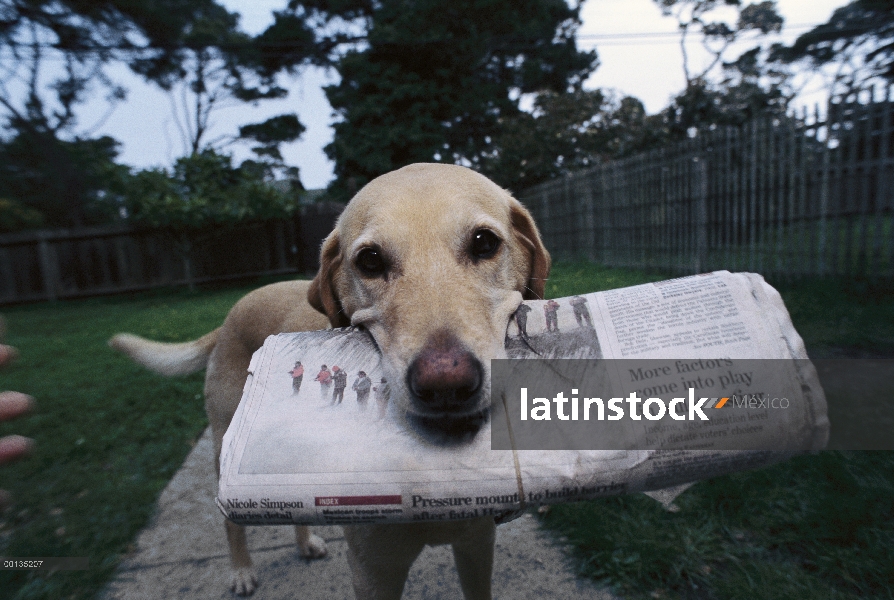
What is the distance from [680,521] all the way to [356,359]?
72.2 inches

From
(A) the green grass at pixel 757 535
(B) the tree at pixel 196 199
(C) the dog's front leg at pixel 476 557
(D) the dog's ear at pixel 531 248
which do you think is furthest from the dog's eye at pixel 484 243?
(B) the tree at pixel 196 199

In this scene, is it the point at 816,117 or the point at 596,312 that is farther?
the point at 816,117

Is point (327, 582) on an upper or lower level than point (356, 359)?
lower

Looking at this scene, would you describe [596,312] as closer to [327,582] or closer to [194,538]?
[327,582]

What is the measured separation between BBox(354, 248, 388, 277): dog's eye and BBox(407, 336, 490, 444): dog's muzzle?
21.0 inches

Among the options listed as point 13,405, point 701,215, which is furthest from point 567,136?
point 13,405

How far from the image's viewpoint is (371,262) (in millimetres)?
1667

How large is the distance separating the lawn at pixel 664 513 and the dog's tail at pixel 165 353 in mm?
841

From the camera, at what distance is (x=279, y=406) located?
1.24 meters

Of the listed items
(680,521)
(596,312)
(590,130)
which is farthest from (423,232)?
(590,130)

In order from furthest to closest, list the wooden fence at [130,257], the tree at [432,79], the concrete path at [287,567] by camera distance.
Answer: the tree at [432,79] < the wooden fence at [130,257] < the concrete path at [287,567]

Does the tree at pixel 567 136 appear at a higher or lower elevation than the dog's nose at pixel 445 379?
higher

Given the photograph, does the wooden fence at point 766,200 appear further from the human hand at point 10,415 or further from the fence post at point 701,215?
the human hand at point 10,415

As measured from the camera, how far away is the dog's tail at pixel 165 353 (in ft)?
8.94
